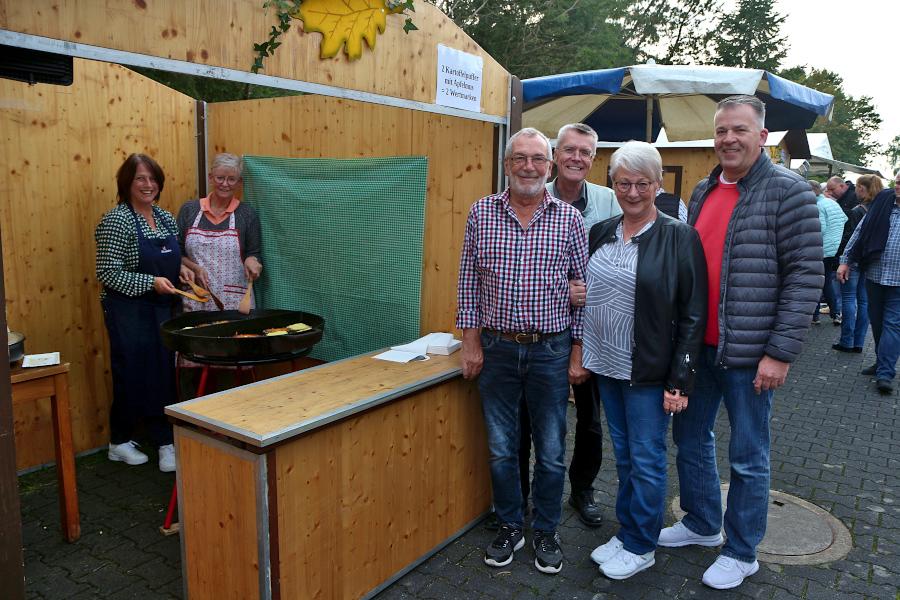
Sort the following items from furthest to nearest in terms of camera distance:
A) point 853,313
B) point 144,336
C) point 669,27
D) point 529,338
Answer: point 669,27, point 853,313, point 144,336, point 529,338

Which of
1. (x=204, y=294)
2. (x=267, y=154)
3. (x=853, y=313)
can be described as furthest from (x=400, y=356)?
(x=853, y=313)

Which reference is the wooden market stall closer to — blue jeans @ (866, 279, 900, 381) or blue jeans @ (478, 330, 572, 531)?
blue jeans @ (478, 330, 572, 531)

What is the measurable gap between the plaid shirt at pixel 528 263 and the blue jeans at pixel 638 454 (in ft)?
1.15

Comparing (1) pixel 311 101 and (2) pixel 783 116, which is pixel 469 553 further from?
(2) pixel 783 116

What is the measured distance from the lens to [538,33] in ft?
59.3

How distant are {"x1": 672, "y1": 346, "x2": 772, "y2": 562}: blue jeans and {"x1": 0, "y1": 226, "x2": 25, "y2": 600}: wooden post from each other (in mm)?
2613

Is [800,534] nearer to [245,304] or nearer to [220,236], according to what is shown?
[245,304]

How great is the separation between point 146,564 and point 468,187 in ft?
8.12

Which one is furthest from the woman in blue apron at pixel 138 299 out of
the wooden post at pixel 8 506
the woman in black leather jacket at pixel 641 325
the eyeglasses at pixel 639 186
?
the eyeglasses at pixel 639 186

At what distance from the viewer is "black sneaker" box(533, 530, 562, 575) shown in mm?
3023

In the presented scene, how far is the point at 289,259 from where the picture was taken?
14.6 feet

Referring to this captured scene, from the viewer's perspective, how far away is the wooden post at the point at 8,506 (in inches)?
84.4

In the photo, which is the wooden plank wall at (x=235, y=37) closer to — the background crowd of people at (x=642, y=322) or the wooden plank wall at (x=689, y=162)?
the background crowd of people at (x=642, y=322)

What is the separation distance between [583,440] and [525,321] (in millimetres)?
945
